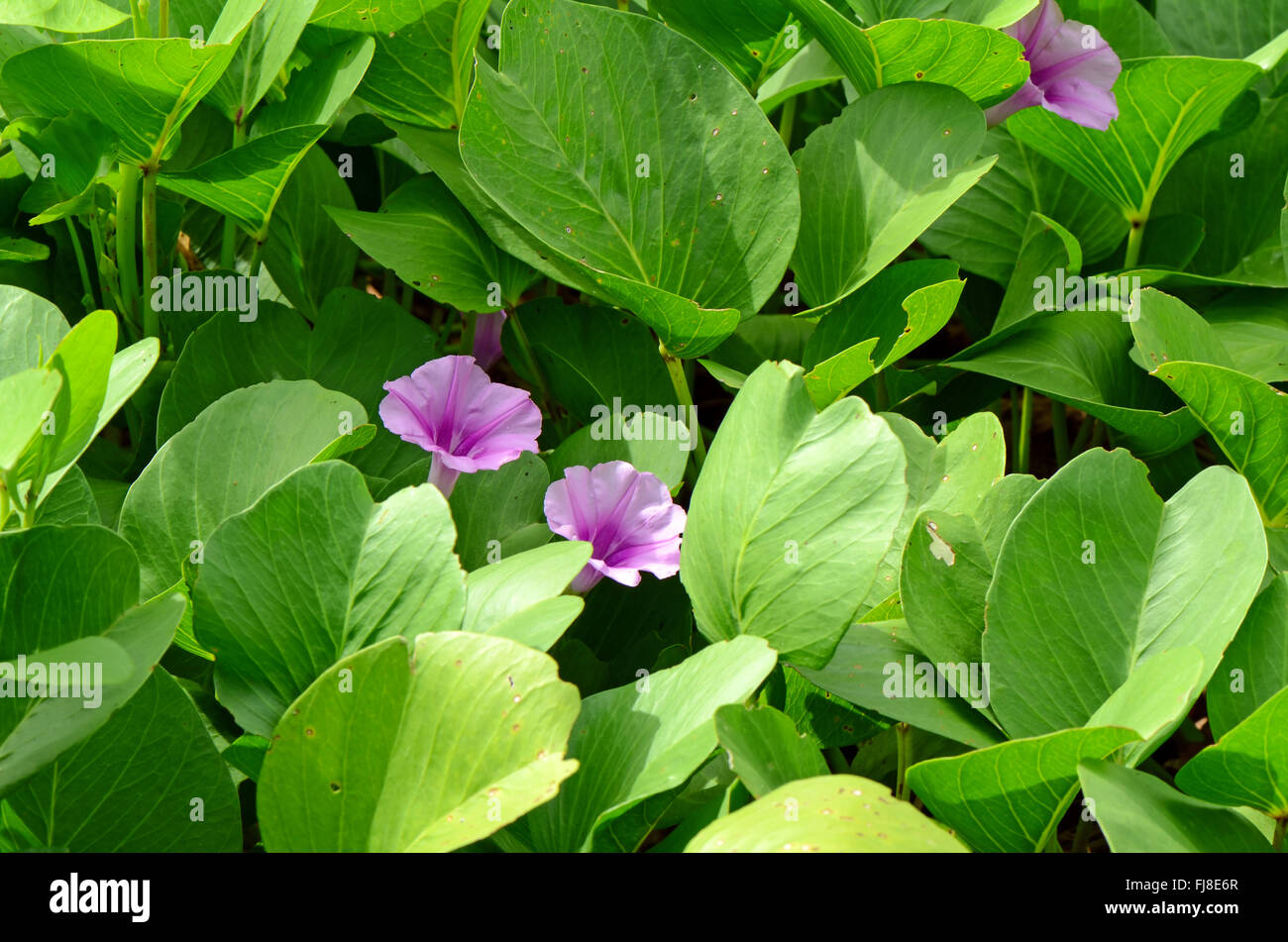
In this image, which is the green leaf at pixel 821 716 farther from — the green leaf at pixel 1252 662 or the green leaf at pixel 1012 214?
the green leaf at pixel 1012 214

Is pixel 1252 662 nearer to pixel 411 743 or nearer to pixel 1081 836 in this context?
pixel 1081 836

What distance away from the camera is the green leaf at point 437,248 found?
873 millimetres

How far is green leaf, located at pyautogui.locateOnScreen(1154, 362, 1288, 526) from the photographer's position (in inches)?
29.2

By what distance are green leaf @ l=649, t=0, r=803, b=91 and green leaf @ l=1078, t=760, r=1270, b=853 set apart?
589 mm

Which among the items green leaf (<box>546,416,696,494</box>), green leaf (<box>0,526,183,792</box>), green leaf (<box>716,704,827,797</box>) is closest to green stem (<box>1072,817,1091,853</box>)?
green leaf (<box>716,704,827,797</box>)

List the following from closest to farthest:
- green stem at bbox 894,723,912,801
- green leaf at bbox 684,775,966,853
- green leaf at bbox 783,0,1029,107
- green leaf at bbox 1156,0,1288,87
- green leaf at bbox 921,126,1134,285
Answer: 1. green leaf at bbox 684,775,966,853
2. green stem at bbox 894,723,912,801
3. green leaf at bbox 783,0,1029,107
4. green leaf at bbox 921,126,1134,285
5. green leaf at bbox 1156,0,1288,87

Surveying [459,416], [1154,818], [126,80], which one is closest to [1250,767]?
[1154,818]

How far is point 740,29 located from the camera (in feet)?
3.14

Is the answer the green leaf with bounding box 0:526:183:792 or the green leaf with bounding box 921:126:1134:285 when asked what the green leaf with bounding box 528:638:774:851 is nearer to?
the green leaf with bounding box 0:526:183:792

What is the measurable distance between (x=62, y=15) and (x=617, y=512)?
439 millimetres

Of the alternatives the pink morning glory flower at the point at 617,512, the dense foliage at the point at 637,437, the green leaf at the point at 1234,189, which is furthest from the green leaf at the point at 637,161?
the green leaf at the point at 1234,189
